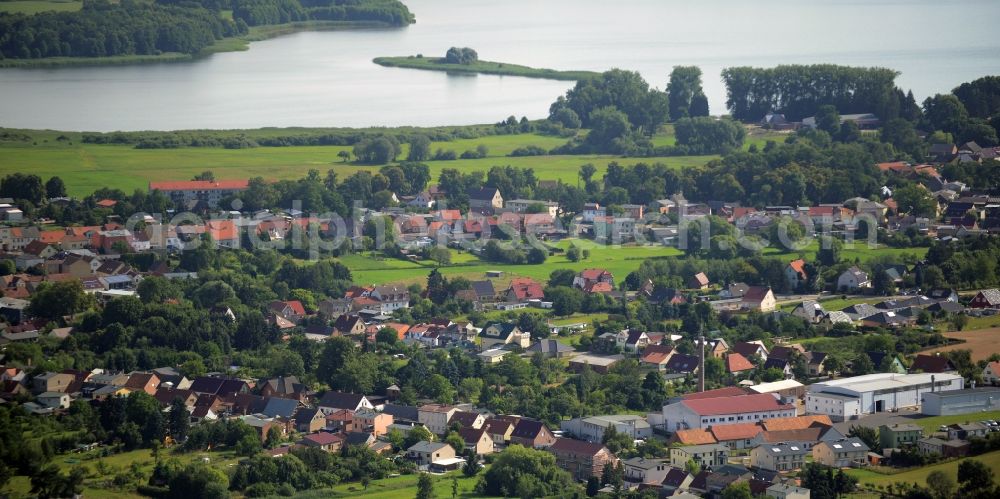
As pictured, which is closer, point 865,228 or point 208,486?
point 208,486

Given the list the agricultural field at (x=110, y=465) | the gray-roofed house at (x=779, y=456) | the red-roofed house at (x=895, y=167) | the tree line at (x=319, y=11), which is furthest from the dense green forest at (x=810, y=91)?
the agricultural field at (x=110, y=465)

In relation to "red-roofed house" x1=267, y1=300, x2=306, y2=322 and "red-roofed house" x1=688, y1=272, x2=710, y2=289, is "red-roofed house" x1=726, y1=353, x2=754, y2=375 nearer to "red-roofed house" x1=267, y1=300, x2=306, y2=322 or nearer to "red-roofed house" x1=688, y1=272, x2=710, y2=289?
"red-roofed house" x1=688, y1=272, x2=710, y2=289

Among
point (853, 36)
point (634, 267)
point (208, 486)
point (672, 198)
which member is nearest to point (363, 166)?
point (672, 198)

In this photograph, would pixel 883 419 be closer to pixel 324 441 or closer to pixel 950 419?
pixel 950 419

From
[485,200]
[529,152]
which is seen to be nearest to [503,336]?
[485,200]

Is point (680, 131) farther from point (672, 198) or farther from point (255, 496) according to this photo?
point (255, 496)

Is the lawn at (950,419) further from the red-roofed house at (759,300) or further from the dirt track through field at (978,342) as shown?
the red-roofed house at (759,300)

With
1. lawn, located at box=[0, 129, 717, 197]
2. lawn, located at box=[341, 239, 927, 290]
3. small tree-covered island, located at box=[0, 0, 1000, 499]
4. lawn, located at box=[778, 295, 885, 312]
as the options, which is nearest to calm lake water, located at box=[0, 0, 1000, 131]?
lawn, located at box=[0, 129, 717, 197]
